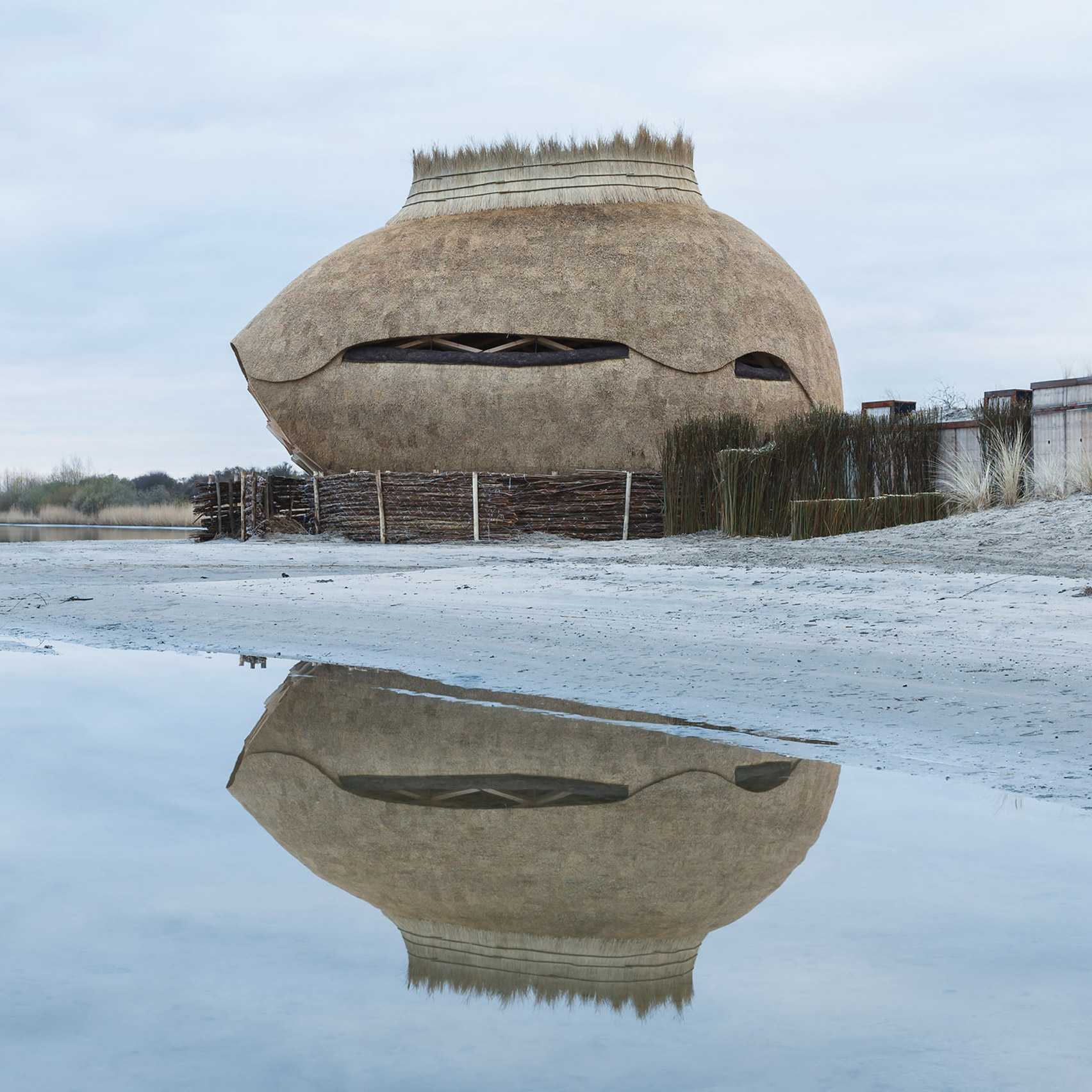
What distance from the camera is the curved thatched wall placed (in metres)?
2.71

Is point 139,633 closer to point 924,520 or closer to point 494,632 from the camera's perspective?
point 494,632

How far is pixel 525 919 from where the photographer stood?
9.52 ft

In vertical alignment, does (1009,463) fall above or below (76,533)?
above

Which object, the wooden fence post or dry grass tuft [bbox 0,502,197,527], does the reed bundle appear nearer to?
the wooden fence post

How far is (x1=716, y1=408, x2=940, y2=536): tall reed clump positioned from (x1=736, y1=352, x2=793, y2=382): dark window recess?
21.9 ft

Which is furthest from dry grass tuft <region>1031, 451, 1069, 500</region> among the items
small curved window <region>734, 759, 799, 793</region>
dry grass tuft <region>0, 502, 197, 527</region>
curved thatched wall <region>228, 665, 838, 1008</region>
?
dry grass tuft <region>0, 502, 197, 527</region>

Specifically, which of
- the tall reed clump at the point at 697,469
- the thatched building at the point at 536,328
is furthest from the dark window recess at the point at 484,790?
the thatched building at the point at 536,328

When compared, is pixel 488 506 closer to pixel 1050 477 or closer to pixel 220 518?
pixel 220 518

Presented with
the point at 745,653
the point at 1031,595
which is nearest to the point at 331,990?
the point at 745,653

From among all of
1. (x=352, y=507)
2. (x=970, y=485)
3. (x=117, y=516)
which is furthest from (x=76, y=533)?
(x=970, y=485)

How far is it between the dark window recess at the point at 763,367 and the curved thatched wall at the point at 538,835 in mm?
17017

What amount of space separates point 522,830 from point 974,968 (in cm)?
143

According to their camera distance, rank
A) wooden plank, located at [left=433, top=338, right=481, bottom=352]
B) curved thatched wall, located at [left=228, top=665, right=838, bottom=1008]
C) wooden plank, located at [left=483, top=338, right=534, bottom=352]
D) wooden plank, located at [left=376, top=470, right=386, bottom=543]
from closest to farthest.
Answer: curved thatched wall, located at [left=228, top=665, right=838, bottom=1008]
wooden plank, located at [left=376, top=470, right=386, bottom=543]
wooden plank, located at [left=483, top=338, right=534, bottom=352]
wooden plank, located at [left=433, top=338, right=481, bottom=352]

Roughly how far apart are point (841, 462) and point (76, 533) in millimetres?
18891
